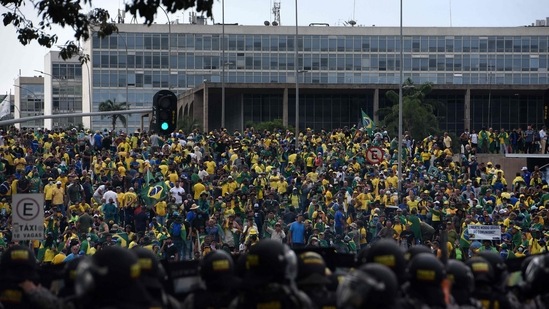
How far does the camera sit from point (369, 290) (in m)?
9.24

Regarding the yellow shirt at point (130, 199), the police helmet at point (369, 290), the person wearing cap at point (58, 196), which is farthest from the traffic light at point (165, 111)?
the police helmet at point (369, 290)

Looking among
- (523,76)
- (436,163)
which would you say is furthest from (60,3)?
(523,76)

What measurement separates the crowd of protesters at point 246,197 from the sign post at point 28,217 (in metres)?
2.98

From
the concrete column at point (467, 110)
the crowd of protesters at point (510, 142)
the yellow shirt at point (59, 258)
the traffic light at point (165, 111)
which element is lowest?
the yellow shirt at point (59, 258)

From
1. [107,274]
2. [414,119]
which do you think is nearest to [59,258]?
[107,274]

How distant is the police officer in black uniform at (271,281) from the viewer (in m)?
10.4

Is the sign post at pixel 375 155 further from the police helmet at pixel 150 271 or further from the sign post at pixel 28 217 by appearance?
the police helmet at pixel 150 271

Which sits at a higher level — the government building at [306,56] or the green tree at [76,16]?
the government building at [306,56]

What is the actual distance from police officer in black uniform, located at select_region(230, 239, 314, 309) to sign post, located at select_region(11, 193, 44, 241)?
11.7 meters

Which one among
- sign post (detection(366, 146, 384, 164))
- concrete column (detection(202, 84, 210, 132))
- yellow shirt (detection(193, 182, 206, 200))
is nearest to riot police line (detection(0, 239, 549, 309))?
yellow shirt (detection(193, 182, 206, 200))

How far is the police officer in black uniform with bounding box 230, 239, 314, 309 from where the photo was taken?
10375 millimetres

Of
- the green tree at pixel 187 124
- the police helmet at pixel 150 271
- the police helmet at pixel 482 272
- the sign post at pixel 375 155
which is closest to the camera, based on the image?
the police helmet at pixel 150 271

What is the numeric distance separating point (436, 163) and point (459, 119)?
154 ft

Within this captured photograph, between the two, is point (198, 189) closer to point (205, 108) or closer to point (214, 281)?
point (214, 281)
